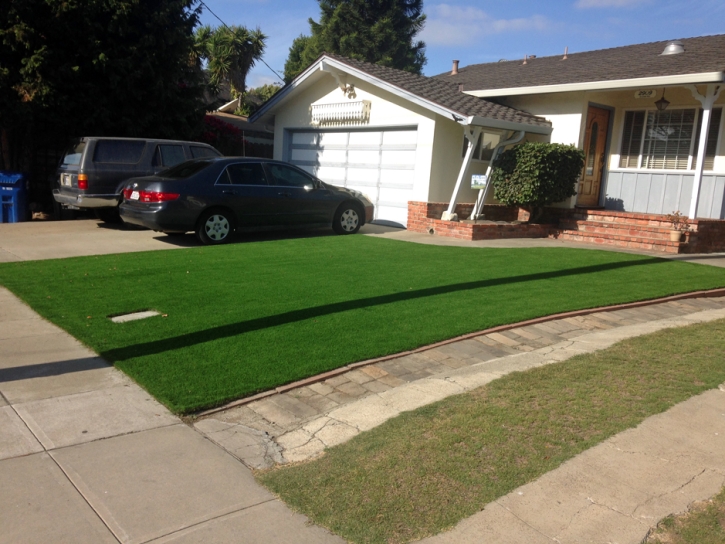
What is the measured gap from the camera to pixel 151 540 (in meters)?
3.10

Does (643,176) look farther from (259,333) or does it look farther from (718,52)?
(259,333)

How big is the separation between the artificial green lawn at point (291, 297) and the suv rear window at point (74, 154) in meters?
3.88

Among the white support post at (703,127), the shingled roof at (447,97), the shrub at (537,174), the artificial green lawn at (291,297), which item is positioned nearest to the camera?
the artificial green lawn at (291,297)

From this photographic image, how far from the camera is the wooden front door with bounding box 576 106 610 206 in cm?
1459

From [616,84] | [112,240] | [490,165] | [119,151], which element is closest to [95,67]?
[119,151]

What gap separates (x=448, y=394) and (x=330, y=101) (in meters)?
12.9

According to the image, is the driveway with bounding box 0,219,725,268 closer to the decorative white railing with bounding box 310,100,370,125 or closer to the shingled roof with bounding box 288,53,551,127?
the shingled roof with bounding box 288,53,551,127

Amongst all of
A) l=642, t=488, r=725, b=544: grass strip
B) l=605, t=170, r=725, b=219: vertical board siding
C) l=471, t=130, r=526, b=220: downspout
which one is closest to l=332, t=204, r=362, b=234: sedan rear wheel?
l=471, t=130, r=526, b=220: downspout

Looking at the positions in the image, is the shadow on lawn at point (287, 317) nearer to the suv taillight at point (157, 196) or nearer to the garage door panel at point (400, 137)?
the suv taillight at point (157, 196)

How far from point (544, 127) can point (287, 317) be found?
9.89 m

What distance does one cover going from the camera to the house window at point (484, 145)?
1452 cm

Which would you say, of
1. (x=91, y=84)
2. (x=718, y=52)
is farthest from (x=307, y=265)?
(x=718, y=52)

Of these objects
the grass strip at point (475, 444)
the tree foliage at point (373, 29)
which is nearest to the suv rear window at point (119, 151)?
the grass strip at point (475, 444)

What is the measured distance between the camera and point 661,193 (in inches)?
553
